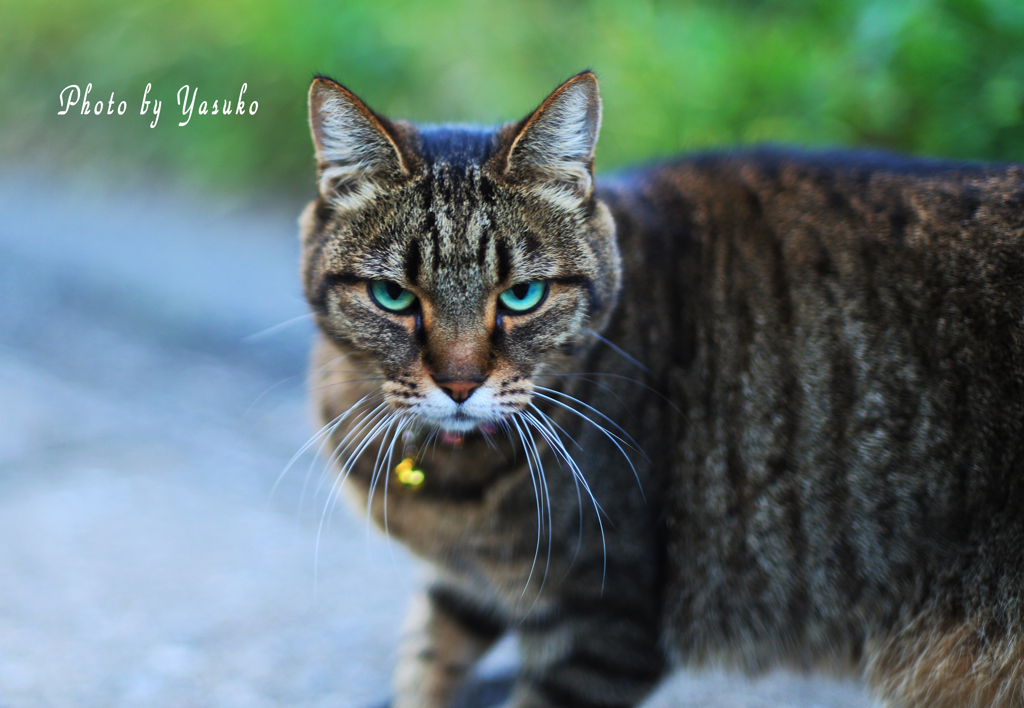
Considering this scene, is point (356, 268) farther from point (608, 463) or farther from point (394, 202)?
point (608, 463)

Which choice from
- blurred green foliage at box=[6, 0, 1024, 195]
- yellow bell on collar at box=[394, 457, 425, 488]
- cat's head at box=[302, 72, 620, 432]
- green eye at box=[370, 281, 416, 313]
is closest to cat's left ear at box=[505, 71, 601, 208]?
cat's head at box=[302, 72, 620, 432]

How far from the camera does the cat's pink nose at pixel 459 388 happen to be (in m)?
1.23

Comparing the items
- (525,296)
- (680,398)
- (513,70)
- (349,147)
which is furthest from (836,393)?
(513,70)

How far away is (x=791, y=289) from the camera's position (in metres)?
1.48

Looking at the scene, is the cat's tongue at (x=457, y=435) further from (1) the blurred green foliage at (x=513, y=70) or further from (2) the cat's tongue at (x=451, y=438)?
(1) the blurred green foliage at (x=513, y=70)

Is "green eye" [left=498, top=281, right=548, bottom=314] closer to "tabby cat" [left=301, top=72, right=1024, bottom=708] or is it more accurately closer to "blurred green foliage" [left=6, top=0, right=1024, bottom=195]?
"tabby cat" [left=301, top=72, right=1024, bottom=708]

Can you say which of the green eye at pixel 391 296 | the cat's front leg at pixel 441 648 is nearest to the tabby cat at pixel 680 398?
the green eye at pixel 391 296

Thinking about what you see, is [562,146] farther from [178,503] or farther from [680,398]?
[178,503]

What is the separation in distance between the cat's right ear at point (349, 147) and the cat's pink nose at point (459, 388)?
1.19 feet

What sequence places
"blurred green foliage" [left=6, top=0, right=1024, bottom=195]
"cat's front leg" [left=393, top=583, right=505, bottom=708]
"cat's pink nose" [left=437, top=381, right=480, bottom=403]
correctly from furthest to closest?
"blurred green foliage" [left=6, top=0, right=1024, bottom=195] → "cat's front leg" [left=393, top=583, right=505, bottom=708] → "cat's pink nose" [left=437, top=381, right=480, bottom=403]

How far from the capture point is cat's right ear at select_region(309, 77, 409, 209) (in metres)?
1.29

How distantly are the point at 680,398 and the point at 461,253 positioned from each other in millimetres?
510

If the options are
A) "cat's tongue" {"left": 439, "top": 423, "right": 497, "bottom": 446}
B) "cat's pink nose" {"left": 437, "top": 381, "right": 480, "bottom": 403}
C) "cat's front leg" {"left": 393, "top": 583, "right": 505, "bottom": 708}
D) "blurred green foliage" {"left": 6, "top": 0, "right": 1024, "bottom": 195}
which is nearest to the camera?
"cat's pink nose" {"left": 437, "top": 381, "right": 480, "bottom": 403}

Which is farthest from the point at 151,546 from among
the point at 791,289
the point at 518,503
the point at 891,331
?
the point at 891,331
